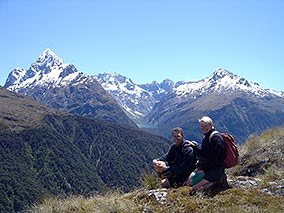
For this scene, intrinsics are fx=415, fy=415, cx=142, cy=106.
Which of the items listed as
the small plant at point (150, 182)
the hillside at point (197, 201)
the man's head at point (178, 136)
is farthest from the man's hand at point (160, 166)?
the man's head at point (178, 136)

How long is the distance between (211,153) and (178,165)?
4.59 ft

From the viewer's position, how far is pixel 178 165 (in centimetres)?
1091

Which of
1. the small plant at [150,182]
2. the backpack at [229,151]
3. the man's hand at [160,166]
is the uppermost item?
the backpack at [229,151]

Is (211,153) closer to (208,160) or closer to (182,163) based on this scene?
(208,160)

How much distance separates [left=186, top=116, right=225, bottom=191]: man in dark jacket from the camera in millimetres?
9672

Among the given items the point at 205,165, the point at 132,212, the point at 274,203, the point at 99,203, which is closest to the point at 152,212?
the point at 132,212

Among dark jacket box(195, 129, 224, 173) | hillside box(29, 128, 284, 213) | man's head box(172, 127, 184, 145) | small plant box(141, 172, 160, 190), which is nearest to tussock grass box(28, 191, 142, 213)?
hillside box(29, 128, 284, 213)

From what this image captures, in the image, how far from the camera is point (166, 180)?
10898mm

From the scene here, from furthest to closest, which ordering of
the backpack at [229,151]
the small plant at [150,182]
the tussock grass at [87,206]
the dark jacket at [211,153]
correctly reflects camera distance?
the small plant at [150,182], the backpack at [229,151], the dark jacket at [211,153], the tussock grass at [87,206]

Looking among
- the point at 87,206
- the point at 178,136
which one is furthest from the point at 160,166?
the point at 87,206

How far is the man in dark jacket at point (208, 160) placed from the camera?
9672 millimetres

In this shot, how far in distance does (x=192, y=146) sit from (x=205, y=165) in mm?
896

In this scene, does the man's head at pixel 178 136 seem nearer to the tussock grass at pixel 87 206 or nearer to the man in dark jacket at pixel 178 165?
the man in dark jacket at pixel 178 165

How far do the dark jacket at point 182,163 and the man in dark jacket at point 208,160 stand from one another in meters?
0.63
